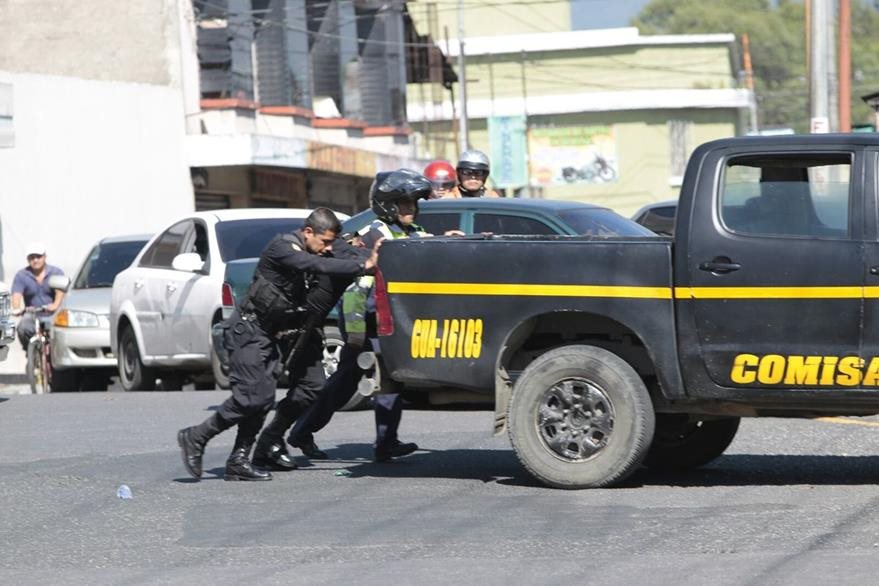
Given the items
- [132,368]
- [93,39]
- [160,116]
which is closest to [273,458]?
[132,368]

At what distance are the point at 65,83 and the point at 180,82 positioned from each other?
9.85 ft

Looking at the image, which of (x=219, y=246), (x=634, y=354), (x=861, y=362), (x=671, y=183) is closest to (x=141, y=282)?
(x=219, y=246)

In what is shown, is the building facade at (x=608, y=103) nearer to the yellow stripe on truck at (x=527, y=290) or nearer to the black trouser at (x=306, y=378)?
the black trouser at (x=306, y=378)

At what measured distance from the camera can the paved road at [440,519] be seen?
7.32 meters

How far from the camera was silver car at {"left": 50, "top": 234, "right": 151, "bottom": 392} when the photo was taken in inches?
747

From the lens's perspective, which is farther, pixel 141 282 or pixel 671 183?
pixel 671 183

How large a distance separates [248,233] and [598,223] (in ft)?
17.3

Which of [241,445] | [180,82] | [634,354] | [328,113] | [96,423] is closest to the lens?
[634,354]

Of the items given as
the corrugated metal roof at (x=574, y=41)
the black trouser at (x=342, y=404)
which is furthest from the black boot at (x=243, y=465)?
the corrugated metal roof at (x=574, y=41)

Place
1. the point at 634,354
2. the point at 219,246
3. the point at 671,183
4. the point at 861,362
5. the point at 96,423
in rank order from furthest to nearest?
the point at 671,183
the point at 219,246
the point at 96,423
the point at 634,354
the point at 861,362

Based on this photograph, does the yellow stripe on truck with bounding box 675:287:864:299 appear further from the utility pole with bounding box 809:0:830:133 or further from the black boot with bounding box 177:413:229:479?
the utility pole with bounding box 809:0:830:133

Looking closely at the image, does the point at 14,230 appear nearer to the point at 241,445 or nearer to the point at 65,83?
the point at 65,83

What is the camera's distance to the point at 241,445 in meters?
10.2

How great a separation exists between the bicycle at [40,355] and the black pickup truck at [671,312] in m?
11.1
